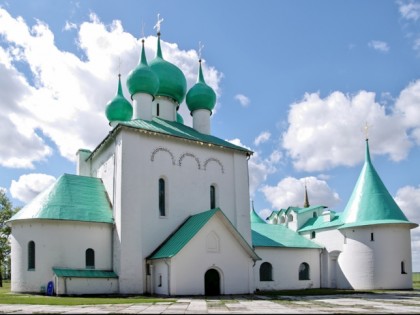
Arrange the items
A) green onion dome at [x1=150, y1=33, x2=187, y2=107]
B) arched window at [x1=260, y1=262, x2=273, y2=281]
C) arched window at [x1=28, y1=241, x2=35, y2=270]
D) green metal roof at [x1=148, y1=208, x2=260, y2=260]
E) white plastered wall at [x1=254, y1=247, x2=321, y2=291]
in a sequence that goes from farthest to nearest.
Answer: arched window at [x1=260, y1=262, x2=273, y2=281]
white plastered wall at [x1=254, y1=247, x2=321, y2=291]
green onion dome at [x1=150, y1=33, x2=187, y2=107]
arched window at [x1=28, y1=241, x2=35, y2=270]
green metal roof at [x1=148, y1=208, x2=260, y2=260]

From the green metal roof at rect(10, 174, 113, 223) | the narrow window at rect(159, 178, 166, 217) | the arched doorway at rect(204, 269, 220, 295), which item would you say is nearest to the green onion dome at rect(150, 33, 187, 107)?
the narrow window at rect(159, 178, 166, 217)

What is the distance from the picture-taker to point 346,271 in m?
29.1

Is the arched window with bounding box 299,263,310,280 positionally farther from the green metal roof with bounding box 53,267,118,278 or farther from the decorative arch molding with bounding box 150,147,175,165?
the green metal roof with bounding box 53,267,118,278

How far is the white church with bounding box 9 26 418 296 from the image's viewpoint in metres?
20.7

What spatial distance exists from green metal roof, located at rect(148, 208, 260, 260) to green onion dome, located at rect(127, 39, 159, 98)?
7.95 metres

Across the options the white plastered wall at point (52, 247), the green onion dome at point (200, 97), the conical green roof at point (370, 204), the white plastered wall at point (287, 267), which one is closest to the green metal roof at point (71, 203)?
the white plastered wall at point (52, 247)

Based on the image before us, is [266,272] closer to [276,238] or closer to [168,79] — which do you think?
[276,238]

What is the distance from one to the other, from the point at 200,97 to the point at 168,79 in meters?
2.29

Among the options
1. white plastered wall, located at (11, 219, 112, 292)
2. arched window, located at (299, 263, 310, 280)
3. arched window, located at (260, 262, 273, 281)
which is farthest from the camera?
arched window, located at (299, 263, 310, 280)

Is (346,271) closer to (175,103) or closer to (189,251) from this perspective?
(189,251)

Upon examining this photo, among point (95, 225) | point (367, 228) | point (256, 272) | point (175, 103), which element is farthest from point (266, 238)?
point (95, 225)

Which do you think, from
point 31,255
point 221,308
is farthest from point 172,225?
point 221,308

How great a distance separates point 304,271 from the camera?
30.5 metres

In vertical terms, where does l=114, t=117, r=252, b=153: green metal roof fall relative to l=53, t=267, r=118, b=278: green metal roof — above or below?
above
